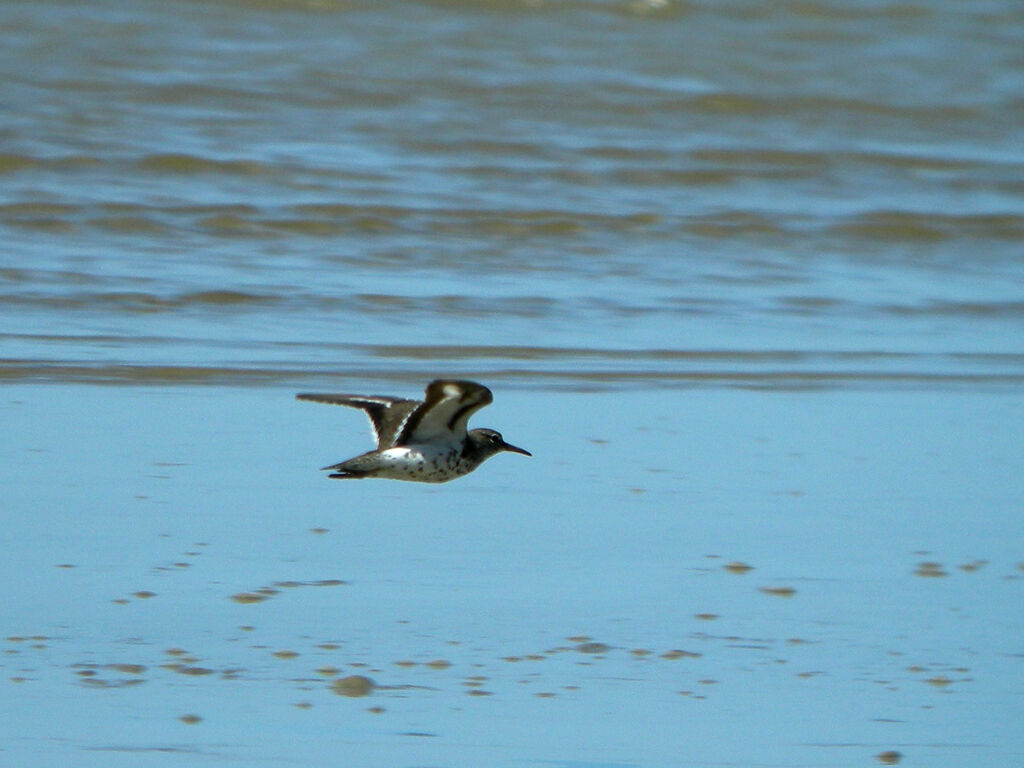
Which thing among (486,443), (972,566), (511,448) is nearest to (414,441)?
(486,443)

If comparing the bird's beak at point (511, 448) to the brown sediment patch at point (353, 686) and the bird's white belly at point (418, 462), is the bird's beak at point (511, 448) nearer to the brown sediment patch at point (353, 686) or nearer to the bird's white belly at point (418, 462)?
the bird's white belly at point (418, 462)

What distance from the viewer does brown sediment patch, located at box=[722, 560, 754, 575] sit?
465 cm

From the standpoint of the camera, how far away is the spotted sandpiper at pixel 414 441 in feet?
15.1

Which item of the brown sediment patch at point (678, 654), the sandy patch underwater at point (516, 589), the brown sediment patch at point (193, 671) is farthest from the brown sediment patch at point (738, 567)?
the brown sediment patch at point (193, 671)

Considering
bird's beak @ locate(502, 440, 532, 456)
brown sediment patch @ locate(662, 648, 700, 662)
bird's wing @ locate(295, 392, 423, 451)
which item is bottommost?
brown sediment patch @ locate(662, 648, 700, 662)

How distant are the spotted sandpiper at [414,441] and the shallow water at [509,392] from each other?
20cm

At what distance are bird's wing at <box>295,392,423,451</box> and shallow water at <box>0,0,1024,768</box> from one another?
26 centimetres

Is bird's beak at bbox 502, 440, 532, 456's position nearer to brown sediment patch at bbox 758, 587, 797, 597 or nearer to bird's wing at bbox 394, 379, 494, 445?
bird's wing at bbox 394, 379, 494, 445

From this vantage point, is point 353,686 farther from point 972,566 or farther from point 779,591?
point 972,566

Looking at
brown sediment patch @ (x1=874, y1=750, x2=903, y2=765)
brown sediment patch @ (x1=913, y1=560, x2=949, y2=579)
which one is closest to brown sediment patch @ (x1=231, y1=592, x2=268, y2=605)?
brown sediment patch @ (x1=874, y1=750, x2=903, y2=765)

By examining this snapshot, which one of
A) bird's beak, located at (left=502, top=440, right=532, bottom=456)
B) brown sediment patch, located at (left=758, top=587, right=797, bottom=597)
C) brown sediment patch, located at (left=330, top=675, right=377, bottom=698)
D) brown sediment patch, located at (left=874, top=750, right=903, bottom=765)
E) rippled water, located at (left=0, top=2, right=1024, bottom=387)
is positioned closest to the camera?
brown sediment patch, located at (left=874, top=750, right=903, bottom=765)

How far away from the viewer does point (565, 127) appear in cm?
1162

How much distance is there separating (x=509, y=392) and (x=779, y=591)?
1.97m

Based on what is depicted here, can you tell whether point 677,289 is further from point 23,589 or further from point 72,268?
point 23,589
